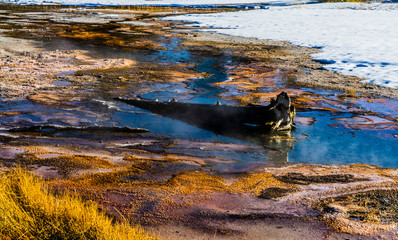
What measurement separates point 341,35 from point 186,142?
16.8 meters

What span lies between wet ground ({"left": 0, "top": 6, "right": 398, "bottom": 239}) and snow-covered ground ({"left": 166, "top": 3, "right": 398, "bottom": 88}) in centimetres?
156

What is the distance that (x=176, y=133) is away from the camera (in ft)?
23.6

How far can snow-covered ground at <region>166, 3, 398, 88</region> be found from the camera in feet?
43.6

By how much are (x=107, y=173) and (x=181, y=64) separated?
28.2 ft

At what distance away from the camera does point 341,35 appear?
21.0 meters

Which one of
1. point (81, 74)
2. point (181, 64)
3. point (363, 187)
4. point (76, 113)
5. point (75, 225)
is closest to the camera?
point (75, 225)

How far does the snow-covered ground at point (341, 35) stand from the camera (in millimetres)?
13285

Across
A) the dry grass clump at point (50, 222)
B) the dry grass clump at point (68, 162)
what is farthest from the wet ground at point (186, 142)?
the dry grass clump at point (50, 222)

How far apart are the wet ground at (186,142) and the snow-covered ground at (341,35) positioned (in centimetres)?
156

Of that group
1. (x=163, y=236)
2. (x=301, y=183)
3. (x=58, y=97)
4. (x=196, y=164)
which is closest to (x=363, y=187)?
(x=301, y=183)

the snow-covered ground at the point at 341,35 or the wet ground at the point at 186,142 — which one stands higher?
the snow-covered ground at the point at 341,35

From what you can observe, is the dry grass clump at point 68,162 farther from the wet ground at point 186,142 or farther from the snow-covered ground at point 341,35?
the snow-covered ground at point 341,35

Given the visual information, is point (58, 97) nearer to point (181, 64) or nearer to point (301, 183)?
point (181, 64)

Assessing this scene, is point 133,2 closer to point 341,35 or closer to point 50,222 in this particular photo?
point 341,35
